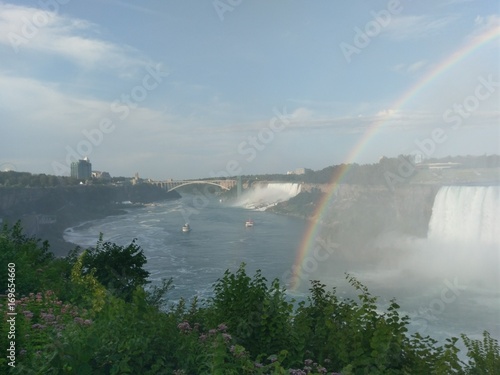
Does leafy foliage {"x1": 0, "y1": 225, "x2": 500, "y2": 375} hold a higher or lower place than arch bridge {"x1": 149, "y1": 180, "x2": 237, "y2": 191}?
lower

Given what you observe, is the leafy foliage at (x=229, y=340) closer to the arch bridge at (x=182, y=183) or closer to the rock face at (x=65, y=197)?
the rock face at (x=65, y=197)

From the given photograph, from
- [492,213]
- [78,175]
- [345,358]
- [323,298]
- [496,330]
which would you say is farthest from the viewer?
[78,175]

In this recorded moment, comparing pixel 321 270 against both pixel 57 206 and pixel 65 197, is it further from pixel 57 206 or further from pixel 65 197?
pixel 65 197

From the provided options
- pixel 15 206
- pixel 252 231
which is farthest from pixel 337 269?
pixel 15 206

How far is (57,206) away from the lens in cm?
4294

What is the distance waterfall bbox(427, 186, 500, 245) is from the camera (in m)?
23.0

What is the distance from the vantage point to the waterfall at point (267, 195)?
68175 mm

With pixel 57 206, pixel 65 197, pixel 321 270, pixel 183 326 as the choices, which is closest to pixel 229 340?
pixel 183 326

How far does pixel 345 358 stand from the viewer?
2.78 m

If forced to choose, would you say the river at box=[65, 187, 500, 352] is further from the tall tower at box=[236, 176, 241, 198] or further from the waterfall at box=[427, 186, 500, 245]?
the tall tower at box=[236, 176, 241, 198]

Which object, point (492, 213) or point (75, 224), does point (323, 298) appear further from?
point (75, 224)

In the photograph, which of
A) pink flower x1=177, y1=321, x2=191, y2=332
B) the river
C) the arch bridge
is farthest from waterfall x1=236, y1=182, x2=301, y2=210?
pink flower x1=177, y1=321, x2=191, y2=332

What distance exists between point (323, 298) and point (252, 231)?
108 feet

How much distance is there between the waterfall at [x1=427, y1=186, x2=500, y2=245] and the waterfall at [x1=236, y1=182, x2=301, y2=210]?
39.0 meters
